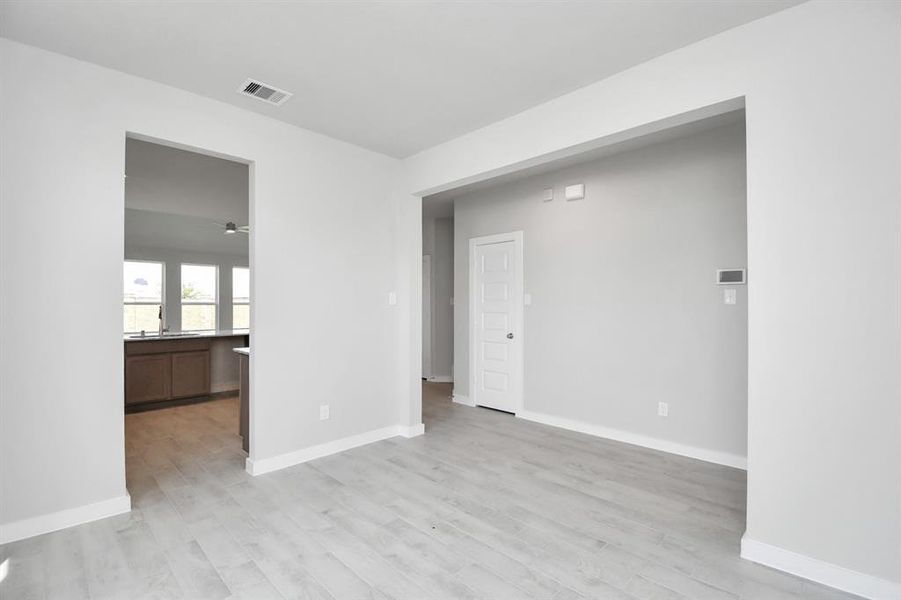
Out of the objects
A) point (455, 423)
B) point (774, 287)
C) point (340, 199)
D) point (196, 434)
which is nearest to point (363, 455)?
point (455, 423)

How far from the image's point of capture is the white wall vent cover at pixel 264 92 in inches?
120

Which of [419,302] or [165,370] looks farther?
[165,370]

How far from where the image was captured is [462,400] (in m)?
6.01

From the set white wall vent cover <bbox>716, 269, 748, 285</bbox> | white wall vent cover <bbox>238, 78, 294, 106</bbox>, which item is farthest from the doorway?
white wall vent cover <bbox>716, 269, 748, 285</bbox>

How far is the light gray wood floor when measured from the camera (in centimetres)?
211

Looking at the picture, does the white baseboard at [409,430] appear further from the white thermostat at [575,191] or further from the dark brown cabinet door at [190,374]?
the dark brown cabinet door at [190,374]

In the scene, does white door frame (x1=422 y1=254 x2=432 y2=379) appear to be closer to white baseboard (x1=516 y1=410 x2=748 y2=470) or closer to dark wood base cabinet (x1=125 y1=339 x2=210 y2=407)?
white baseboard (x1=516 y1=410 x2=748 y2=470)

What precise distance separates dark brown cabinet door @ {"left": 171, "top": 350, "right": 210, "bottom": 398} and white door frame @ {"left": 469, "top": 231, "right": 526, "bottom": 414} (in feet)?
11.8

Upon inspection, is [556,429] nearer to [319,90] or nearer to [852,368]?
[852,368]

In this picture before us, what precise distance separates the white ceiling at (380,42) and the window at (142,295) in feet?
20.4

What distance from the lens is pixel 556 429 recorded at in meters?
4.79

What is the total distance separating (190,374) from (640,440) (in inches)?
218

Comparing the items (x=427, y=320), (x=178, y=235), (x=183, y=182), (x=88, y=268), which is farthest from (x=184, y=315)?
(x=88, y=268)

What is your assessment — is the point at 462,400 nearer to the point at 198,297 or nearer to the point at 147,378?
the point at 147,378
